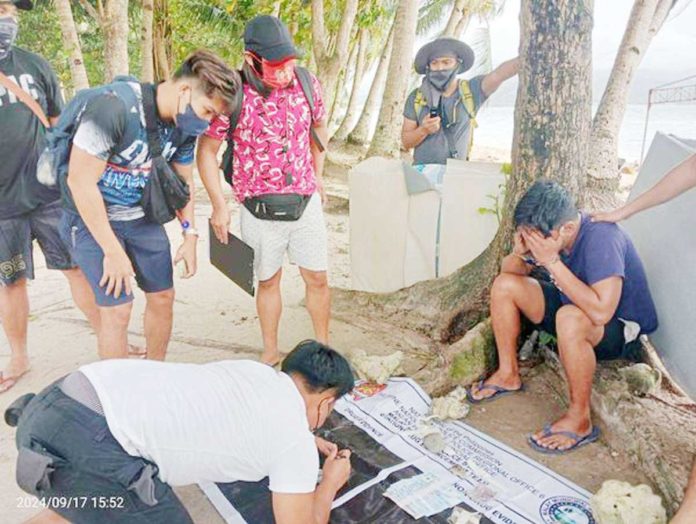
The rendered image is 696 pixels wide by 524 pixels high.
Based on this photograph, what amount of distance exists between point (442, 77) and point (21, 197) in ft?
8.85

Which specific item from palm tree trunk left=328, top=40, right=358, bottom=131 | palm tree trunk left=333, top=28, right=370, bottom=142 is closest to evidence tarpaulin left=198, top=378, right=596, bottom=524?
palm tree trunk left=328, top=40, right=358, bottom=131

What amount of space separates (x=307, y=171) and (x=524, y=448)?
170 cm

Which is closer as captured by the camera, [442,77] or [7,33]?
[7,33]

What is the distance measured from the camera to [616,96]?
6176 millimetres

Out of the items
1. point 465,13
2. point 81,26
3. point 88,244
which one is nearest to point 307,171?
point 88,244

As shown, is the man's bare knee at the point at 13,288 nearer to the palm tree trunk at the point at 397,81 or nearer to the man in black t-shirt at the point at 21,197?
the man in black t-shirt at the point at 21,197

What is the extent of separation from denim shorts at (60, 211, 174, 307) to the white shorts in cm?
48

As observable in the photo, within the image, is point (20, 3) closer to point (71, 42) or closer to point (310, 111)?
point (310, 111)

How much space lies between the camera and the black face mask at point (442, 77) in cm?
397

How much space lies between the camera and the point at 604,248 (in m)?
2.36

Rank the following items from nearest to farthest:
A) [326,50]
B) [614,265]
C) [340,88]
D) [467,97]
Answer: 1. [614,265]
2. [467,97]
3. [326,50]
4. [340,88]

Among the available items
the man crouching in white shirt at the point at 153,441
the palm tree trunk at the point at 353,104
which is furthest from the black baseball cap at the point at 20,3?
the palm tree trunk at the point at 353,104

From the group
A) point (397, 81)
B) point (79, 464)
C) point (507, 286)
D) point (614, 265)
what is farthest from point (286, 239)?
point (397, 81)

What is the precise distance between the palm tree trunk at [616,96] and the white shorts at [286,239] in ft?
12.2
